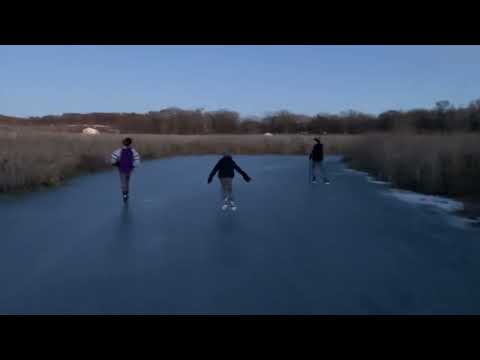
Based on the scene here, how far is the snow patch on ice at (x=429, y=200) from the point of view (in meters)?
12.2

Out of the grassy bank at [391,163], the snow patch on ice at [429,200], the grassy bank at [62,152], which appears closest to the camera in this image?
the snow patch on ice at [429,200]

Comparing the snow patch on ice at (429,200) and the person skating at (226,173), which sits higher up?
the person skating at (226,173)

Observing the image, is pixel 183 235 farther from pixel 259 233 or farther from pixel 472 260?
pixel 472 260

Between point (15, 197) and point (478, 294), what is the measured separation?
479 inches

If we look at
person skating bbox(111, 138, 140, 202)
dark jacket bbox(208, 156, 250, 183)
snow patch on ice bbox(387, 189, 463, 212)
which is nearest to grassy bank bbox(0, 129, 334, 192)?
dark jacket bbox(208, 156, 250, 183)

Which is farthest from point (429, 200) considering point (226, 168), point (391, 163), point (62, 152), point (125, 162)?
point (62, 152)

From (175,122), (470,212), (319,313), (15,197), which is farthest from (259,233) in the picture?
(175,122)

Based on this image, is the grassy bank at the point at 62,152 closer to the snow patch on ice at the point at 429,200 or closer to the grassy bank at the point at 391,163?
the grassy bank at the point at 391,163

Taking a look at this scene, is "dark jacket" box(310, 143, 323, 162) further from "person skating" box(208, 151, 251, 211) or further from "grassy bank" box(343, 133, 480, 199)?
"person skating" box(208, 151, 251, 211)

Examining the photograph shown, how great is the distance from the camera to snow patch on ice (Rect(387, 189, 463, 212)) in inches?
481

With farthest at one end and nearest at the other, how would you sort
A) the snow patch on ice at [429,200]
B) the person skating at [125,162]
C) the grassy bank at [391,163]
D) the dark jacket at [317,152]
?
the dark jacket at [317,152] < the grassy bank at [391,163] < the person skating at [125,162] < the snow patch on ice at [429,200]

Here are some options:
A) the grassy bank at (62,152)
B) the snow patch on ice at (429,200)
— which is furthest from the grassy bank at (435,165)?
the grassy bank at (62,152)

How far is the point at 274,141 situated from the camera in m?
57.0

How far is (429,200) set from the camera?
541 inches
